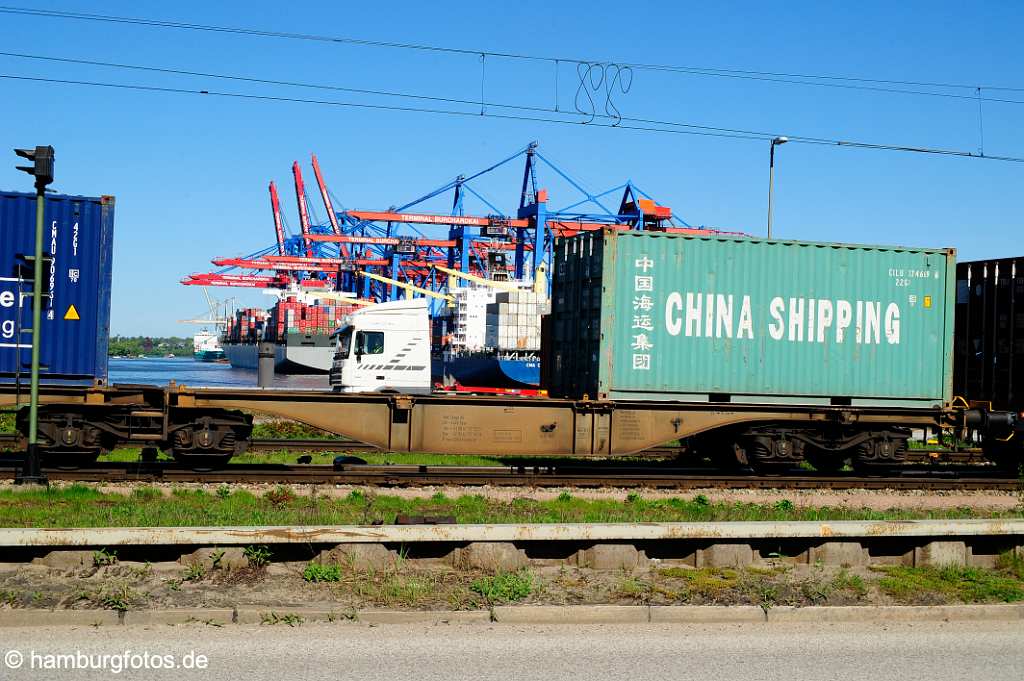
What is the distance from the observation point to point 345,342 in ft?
72.4

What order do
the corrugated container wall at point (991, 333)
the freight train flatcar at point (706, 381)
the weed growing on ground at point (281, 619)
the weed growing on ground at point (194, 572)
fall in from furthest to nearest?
the corrugated container wall at point (991, 333), the freight train flatcar at point (706, 381), the weed growing on ground at point (194, 572), the weed growing on ground at point (281, 619)

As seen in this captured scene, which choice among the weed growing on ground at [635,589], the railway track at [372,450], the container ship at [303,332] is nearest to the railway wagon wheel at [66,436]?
the railway track at [372,450]

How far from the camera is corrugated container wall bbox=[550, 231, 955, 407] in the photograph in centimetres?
1745

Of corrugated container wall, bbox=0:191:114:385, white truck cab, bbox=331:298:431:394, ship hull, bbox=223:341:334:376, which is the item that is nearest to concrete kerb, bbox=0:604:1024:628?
corrugated container wall, bbox=0:191:114:385

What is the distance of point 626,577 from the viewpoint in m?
9.31

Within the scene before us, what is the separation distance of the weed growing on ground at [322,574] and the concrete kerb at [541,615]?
0.81 m

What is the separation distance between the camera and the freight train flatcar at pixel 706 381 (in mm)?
16969

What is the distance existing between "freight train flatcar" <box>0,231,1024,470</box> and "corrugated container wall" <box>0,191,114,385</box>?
1.01 m

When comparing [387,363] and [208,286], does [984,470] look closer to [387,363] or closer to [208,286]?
[387,363]

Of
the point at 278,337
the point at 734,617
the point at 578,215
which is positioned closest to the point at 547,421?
the point at 734,617

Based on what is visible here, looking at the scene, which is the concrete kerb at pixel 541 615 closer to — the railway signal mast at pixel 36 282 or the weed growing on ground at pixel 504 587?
the weed growing on ground at pixel 504 587

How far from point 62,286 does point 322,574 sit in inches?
392

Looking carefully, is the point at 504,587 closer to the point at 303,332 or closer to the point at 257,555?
the point at 257,555

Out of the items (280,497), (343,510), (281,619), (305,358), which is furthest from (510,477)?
(305,358)
